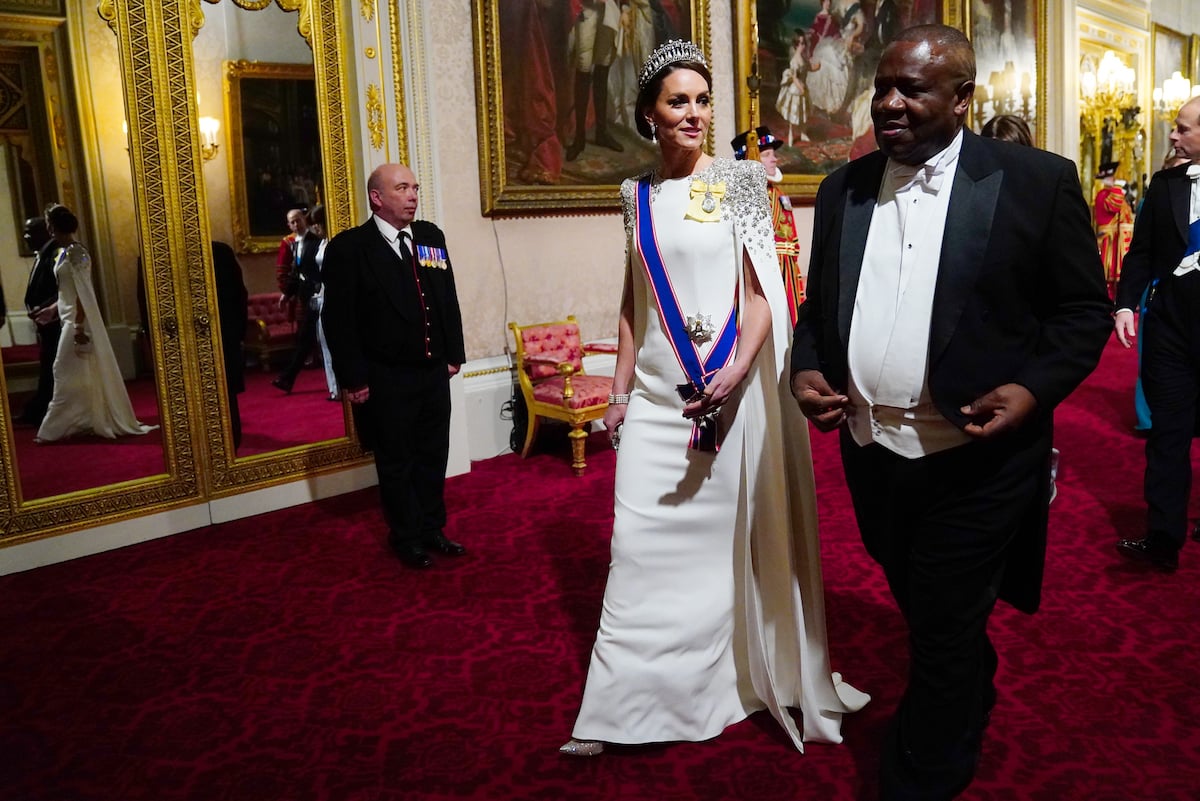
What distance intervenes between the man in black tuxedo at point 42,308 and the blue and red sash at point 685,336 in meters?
3.10

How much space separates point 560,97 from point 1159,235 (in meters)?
3.65

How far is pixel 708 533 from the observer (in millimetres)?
2453

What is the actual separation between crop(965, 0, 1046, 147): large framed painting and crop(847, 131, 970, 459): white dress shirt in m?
9.31

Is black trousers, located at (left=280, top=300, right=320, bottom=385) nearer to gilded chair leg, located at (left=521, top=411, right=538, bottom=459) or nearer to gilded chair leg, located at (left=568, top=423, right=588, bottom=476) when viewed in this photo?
gilded chair leg, located at (left=521, top=411, right=538, bottom=459)

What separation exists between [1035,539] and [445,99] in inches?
174

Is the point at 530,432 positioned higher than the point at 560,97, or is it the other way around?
the point at 560,97

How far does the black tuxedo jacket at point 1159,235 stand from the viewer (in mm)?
3578

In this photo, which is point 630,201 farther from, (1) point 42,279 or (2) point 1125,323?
(1) point 42,279

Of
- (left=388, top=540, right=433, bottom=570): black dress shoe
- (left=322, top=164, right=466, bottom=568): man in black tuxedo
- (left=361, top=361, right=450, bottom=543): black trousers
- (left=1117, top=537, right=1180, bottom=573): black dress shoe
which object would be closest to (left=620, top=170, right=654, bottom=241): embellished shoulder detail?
(left=322, top=164, right=466, bottom=568): man in black tuxedo

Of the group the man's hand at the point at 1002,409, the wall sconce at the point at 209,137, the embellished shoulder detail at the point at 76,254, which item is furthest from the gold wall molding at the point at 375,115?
the man's hand at the point at 1002,409

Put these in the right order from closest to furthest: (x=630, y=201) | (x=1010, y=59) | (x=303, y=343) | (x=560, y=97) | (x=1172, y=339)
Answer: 1. (x=630, y=201)
2. (x=1172, y=339)
3. (x=303, y=343)
4. (x=560, y=97)
5. (x=1010, y=59)

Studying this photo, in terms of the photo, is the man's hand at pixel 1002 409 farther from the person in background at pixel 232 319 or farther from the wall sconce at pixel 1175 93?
the wall sconce at pixel 1175 93

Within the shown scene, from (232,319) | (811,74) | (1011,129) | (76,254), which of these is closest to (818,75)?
(811,74)

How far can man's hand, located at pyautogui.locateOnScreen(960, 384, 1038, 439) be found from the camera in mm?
1724
